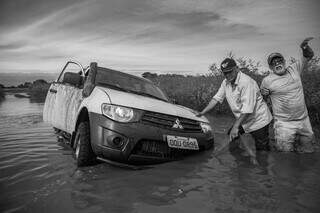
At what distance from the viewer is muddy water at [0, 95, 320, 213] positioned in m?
3.03

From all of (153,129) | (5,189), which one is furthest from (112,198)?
(5,189)

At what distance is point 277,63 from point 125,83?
8.60ft

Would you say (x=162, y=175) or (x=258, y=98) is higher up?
(x=258, y=98)

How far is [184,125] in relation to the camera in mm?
4328

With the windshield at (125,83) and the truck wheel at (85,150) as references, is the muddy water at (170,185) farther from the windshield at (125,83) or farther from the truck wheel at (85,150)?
the windshield at (125,83)

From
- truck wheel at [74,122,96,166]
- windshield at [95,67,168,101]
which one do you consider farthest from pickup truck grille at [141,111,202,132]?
windshield at [95,67,168,101]

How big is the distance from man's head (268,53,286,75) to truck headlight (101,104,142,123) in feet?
8.20

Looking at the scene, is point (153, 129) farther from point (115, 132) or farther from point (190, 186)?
point (190, 186)

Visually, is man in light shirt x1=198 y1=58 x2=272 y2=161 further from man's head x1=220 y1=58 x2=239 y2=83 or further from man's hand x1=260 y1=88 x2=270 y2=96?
man's hand x1=260 y1=88 x2=270 y2=96

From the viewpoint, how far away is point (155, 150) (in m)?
4.08

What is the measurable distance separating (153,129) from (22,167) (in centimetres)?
232

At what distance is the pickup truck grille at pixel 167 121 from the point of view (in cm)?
401

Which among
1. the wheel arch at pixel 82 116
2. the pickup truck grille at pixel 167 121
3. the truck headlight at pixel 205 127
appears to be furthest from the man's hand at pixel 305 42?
the wheel arch at pixel 82 116

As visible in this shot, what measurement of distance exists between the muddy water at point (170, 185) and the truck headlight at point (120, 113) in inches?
28.8
